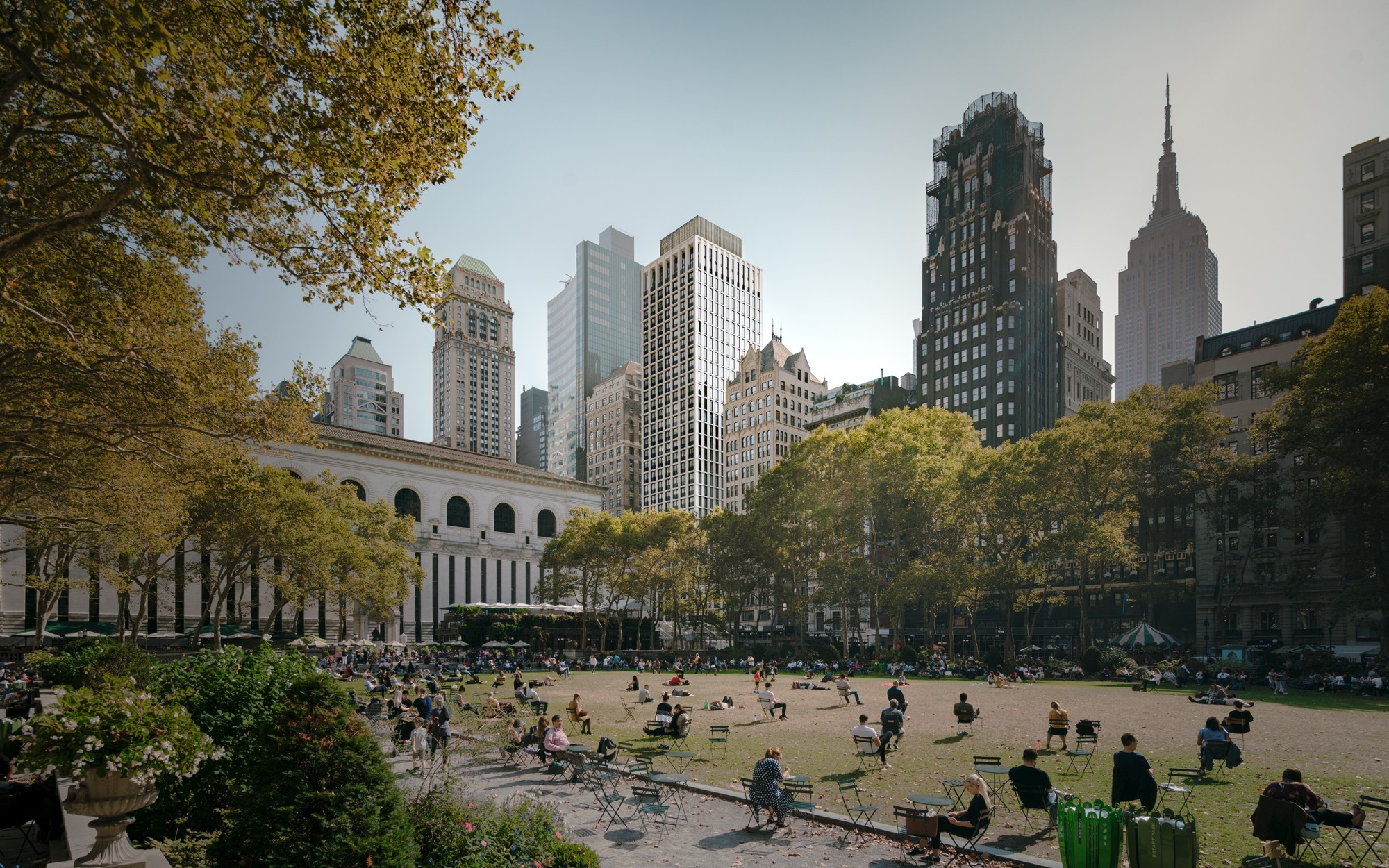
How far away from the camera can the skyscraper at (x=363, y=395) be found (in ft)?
558

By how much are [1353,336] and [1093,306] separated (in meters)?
94.9

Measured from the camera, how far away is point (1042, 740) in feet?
68.9

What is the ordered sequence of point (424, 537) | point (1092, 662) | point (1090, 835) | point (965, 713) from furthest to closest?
1. point (424, 537)
2. point (1092, 662)
3. point (965, 713)
4. point (1090, 835)

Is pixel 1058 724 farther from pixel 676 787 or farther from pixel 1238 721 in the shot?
pixel 676 787

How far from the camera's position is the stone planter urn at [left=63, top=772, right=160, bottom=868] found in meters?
8.28

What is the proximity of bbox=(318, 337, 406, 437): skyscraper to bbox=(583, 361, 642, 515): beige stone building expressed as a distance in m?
46.6

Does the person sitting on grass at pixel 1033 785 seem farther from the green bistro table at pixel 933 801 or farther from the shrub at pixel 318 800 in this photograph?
the shrub at pixel 318 800

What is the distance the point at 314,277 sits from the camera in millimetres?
12047

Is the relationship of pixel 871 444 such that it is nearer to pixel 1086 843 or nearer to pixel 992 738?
pixel 992 738

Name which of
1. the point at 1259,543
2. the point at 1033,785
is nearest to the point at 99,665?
the point at 1033,785

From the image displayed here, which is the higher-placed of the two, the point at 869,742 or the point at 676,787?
the point at 869,742

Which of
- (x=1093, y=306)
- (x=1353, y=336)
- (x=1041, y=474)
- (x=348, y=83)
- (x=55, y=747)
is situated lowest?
(x=55, y=747)

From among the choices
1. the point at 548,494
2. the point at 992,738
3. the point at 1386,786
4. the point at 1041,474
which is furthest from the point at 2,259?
the point at 548,494

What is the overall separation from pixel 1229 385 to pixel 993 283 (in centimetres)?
4460
